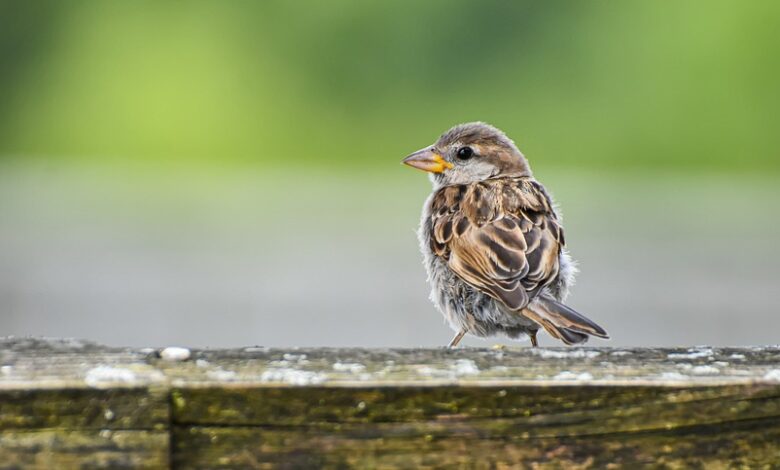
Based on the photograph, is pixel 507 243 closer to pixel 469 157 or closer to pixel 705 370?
pixel 469 157

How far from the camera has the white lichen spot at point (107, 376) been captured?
1807 mm

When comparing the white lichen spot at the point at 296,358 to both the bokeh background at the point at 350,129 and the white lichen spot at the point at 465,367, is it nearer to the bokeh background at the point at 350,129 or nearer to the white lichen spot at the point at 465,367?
the white lichen spot at the point at 465,367

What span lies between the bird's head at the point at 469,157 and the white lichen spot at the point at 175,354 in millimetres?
3446

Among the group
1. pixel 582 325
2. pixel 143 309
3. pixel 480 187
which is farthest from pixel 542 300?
pixel 143 309

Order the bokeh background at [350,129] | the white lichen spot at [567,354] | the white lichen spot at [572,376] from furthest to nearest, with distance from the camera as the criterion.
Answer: the bokeh background at [350,129] → the white lichen spot at [567,354] → the white lichen spot at [572,376]

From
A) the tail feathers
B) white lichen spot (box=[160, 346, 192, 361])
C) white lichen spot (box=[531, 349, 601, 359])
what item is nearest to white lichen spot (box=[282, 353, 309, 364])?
white lichen spot (box=[160, 346, 192, 361])

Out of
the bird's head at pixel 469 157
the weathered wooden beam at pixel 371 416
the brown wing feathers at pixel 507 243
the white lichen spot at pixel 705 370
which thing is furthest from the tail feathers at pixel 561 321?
the weathered wooden beam at pixel 371 416

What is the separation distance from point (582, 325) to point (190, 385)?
95.4 inches

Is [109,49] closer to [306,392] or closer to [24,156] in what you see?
[24,156]

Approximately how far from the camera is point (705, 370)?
1990 millimetres

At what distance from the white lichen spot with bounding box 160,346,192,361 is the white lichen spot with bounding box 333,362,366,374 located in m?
0.23

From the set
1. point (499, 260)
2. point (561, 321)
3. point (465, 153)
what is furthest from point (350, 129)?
point (561, 321)

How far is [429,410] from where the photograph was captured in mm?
1879

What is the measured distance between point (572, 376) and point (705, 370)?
0.72ft
